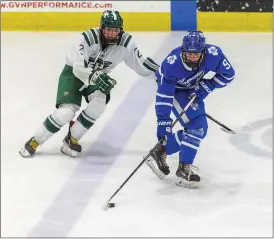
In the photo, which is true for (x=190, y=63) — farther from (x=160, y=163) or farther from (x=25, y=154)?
(x=25, y=154)

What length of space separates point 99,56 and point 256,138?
1.09 metres

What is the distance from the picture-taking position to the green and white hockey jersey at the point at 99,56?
11.8 feet

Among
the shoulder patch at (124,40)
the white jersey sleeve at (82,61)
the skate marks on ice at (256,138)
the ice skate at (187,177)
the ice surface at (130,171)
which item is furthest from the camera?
the skate marks on ice at (256,138)

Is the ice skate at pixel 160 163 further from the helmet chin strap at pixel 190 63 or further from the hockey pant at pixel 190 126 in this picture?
the helmet chin strap at pixel 190 63

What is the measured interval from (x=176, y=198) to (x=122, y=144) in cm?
88

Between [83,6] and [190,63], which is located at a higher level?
[190,63]

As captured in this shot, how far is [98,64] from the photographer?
12.3ft

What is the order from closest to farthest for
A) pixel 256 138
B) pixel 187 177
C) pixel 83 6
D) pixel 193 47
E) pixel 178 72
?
pixel 193 47, pixel 178 72, pixel 187 177, pixel 256 138, pixel 83 6

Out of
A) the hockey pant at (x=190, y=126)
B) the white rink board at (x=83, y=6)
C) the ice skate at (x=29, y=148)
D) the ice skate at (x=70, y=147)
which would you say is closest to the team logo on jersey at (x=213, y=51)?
the hockey pant at (x=190, y=126)

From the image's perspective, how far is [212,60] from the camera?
322 cm

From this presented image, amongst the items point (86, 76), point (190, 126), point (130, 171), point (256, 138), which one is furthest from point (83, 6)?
point (190, 126)

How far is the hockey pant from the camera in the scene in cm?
326

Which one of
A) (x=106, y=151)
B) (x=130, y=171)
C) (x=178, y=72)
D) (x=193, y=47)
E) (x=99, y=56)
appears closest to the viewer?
(x=193, y=47)

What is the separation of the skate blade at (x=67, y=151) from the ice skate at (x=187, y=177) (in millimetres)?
697
